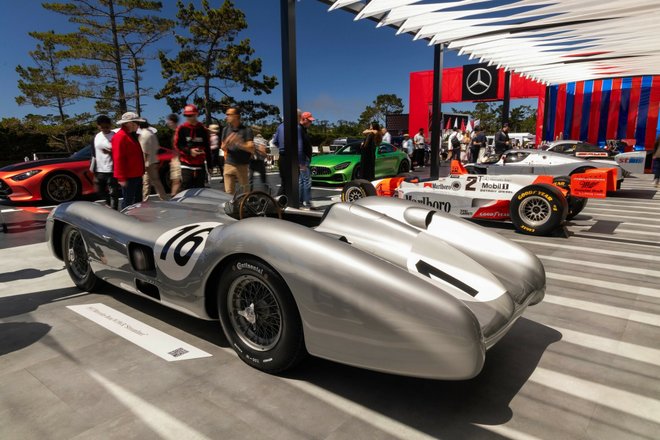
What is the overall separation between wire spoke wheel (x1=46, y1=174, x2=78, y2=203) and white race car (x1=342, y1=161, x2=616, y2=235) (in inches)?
212

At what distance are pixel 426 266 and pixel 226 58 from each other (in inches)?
1037

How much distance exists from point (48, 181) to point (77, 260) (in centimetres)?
556

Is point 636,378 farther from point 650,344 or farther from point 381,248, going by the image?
point 381,248

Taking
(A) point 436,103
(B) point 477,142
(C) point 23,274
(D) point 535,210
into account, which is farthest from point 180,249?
(B) point 477,142

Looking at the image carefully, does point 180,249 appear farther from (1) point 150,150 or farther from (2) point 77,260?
(1) point 150,150

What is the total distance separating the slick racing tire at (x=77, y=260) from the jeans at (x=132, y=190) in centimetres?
159

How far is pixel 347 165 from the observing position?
34.6ft

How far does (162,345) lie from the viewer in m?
2.51

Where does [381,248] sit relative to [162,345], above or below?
above

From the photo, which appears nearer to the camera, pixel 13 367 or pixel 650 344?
pixel 13 367

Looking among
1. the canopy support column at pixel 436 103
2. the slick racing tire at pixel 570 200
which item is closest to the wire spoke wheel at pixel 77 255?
the slick racing tire at pixel 570 200

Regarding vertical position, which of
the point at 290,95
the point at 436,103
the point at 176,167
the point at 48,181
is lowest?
the point at 48,181

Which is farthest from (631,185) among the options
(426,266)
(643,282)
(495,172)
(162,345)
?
(162,345)

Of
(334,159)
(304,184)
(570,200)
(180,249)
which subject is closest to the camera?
(180,249)
